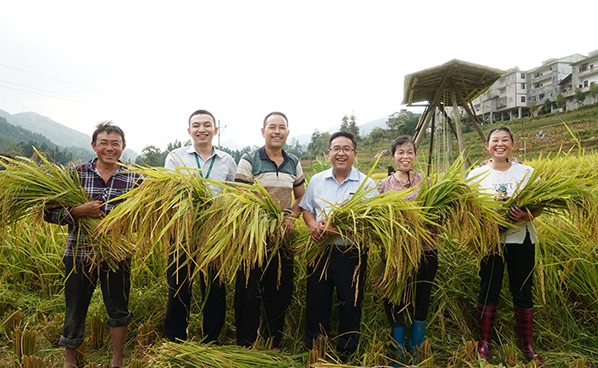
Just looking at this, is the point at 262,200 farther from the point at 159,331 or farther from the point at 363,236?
the point at 159,331

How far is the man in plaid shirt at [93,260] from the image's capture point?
216cm

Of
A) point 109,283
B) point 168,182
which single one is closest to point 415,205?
point 168,182

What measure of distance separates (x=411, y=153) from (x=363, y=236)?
0.85m

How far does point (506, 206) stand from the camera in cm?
227

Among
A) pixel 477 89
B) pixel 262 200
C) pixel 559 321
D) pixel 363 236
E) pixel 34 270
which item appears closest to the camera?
pixel 363 236

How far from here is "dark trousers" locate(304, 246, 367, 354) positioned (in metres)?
2.15

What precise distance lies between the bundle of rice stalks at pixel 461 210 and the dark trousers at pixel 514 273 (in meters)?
0.25

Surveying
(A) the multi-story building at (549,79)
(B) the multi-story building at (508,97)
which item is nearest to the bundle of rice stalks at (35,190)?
(A) the multi-story building at (549,79)

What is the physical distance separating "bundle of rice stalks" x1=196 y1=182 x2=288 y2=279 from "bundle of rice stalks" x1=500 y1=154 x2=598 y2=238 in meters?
1.49

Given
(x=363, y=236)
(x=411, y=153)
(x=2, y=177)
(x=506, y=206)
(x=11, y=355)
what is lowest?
(x=11, y=355)

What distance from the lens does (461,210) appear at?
2045 millimetres

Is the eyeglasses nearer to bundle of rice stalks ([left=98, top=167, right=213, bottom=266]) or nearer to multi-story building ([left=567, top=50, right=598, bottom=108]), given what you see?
bundle of rice stalks ([left=98, top=167, right=213, bottom=266])

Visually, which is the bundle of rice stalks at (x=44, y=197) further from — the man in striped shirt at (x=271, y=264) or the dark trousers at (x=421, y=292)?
the dark trousers at (x=421, y=292)

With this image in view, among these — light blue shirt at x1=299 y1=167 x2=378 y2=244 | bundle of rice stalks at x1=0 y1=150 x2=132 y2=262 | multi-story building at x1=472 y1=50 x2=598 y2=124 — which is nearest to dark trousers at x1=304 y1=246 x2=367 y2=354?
Answer: light blue shirt at x1=299 y1=167 x2=378 y2=244
